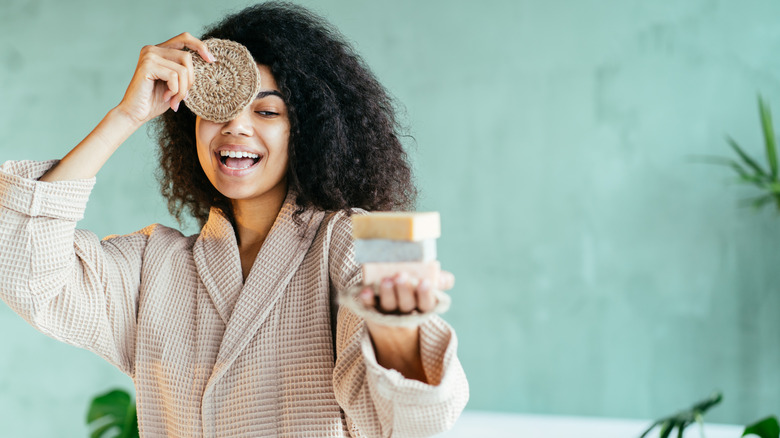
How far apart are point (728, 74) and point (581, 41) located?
1.90ft

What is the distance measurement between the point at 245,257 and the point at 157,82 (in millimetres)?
339

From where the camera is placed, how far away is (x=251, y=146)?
1.12m

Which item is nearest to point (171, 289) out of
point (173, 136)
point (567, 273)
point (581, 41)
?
point (173, 136)

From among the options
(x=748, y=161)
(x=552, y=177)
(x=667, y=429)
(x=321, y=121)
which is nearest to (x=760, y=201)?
(x=748, y=161)

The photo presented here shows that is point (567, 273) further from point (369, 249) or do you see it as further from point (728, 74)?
point (369, 249)

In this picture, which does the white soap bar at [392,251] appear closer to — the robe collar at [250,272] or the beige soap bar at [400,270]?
the beige soap bar at [400,270]

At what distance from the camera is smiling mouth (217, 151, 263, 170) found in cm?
111

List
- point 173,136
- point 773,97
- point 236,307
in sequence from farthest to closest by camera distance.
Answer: point 773,97 → point 173,136 → point 236,307

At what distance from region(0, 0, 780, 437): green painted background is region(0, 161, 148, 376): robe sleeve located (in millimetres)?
1635

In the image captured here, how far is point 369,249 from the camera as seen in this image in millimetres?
711

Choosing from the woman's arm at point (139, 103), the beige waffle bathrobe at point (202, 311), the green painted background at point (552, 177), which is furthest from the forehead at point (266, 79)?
the green painted background at point (552, 177)

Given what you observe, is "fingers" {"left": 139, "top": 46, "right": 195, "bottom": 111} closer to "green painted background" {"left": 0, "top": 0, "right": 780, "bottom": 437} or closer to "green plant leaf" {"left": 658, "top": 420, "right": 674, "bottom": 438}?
"green plant leaf" {"left": 658, "top": 420, "right": 674, "bottom": 438}

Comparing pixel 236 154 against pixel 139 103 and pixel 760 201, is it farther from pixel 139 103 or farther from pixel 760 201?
pixel 760 201

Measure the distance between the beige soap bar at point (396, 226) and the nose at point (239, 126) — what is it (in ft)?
1.48
